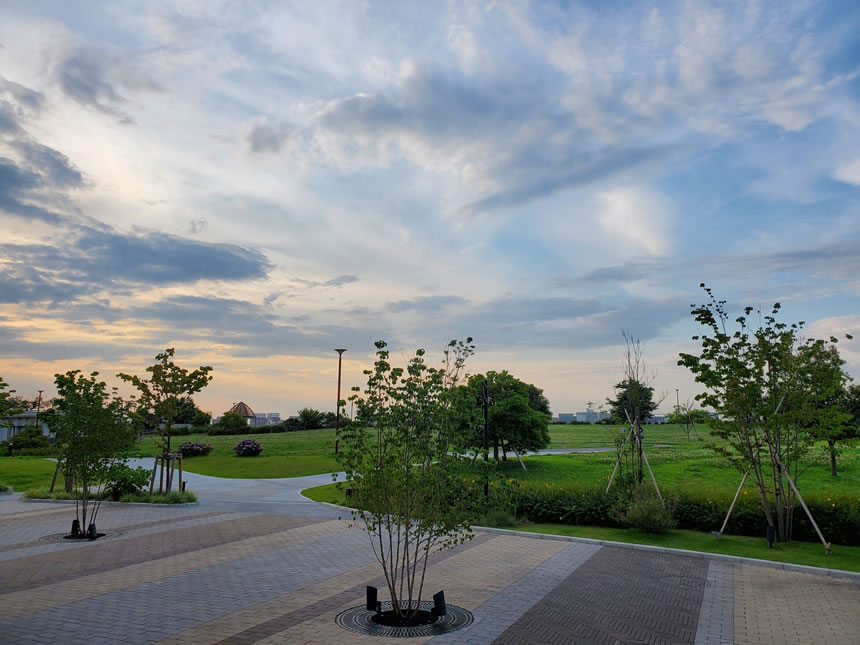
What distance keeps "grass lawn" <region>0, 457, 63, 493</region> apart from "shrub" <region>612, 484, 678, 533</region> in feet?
77.8

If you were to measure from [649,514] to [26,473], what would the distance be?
104ft

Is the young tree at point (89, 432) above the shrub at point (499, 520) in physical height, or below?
above

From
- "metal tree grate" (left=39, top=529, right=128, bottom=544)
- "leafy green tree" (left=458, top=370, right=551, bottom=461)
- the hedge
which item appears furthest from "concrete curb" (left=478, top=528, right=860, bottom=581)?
"leafy green tree" (left=458, top=370, right=551, bottom=461)

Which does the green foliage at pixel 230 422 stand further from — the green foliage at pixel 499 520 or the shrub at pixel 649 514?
the shrub at pixel 649 514

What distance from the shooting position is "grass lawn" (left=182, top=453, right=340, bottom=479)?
3172 centimetres

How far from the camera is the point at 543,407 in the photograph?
2916 inches

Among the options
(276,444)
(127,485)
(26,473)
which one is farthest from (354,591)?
(276,444)

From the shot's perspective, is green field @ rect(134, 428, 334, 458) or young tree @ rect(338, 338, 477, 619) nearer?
young tree @ rect(338, 338, 477, 619)

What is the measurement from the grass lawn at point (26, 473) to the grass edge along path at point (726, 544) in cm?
2258

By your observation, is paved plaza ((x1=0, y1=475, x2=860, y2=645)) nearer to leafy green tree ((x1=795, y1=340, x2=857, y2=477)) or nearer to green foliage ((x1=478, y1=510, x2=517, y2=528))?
green foliage ((x1=478, y1=510, x2=517, y2=528))

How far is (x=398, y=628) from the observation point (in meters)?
7.80

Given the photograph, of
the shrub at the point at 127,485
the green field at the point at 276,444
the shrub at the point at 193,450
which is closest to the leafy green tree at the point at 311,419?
the green field at the point at 276,444

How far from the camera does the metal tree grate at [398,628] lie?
→ 761 cm

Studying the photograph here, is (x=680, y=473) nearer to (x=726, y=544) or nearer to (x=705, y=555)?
(x=726, y=544)
